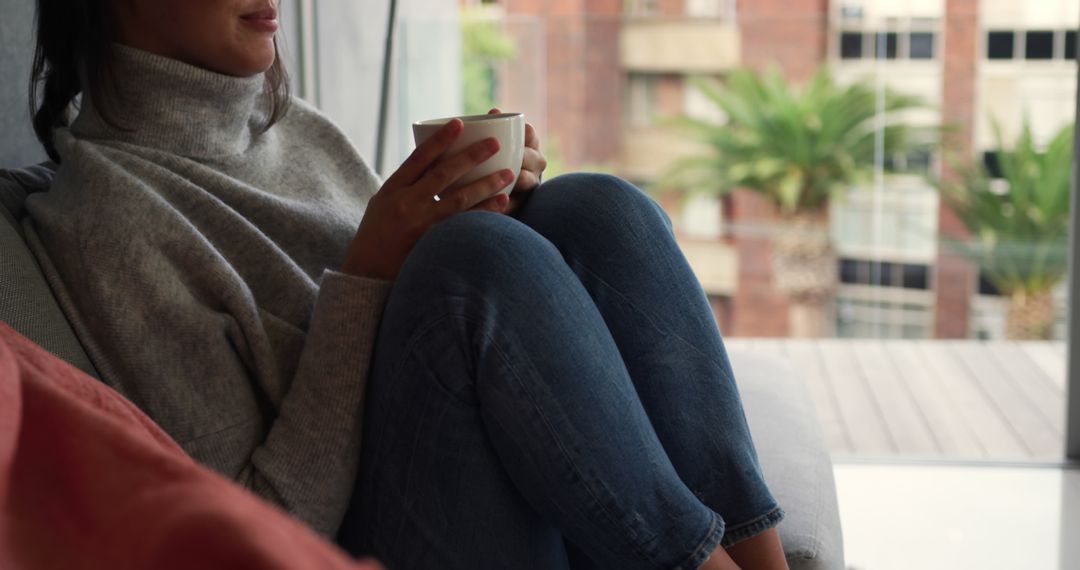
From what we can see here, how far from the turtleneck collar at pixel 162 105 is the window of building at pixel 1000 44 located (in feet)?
8.84

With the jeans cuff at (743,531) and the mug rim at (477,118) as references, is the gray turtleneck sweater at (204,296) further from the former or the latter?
the jeans cuff at (743,531)

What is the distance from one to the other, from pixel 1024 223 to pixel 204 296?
7.96 ft

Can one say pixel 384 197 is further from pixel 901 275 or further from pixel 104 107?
pixel 901 275

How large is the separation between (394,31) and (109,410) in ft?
6.31

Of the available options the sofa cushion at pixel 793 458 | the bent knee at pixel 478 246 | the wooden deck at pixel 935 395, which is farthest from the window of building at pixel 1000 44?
the bent knee at pixel 478 246

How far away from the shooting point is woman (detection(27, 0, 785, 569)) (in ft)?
3.37

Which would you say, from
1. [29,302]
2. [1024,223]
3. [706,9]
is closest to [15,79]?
[29,302]

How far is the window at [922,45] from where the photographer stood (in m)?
3.66

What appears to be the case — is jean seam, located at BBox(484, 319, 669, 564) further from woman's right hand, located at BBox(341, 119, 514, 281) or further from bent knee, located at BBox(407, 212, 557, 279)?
woman's right hand, located at BBox(341, 119, 514, 281)

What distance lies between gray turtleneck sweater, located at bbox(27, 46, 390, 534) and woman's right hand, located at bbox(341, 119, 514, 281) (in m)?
0.03

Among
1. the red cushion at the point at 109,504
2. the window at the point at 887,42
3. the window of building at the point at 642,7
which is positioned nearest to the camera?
the red cushion at the point at 109,504

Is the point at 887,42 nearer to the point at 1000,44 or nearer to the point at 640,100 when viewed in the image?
the point at 1000,44

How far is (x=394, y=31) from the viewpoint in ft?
8.48

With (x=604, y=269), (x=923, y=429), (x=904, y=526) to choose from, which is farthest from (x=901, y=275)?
(x=604, y=269)
